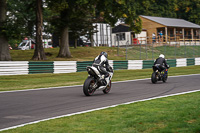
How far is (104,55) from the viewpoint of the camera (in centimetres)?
1211

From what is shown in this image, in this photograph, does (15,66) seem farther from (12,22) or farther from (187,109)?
(187,109)

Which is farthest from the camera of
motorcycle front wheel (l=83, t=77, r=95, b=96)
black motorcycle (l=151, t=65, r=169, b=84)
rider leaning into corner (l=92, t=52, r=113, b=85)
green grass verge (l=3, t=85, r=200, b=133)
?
black motorcycle (l=151, t=65, r=169, b=84)

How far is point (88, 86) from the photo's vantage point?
37.1 ft

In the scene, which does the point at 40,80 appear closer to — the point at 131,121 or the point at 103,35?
the point at 131,121

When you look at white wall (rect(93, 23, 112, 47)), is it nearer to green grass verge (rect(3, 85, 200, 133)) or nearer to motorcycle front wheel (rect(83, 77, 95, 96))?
motorcycle front wheel (rect(83, 77, 95, 96))

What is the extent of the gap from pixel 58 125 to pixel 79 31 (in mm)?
33830

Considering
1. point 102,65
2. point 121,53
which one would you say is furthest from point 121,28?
point 102,65

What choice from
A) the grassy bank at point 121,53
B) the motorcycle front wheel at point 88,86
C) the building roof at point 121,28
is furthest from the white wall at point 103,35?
the motorcycle front wheel at point 88,86

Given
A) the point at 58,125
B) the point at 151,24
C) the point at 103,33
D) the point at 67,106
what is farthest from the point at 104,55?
the point at 151,24

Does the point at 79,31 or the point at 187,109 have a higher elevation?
the point at 79,31

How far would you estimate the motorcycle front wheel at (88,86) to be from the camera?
11.3m

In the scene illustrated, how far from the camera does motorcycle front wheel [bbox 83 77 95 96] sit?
1126 centimetres

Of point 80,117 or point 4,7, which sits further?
point 4,7

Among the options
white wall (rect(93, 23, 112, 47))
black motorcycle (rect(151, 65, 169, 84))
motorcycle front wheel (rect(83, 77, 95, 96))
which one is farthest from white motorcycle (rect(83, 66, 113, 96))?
white wall (rect(93, 23, 112, 47))
